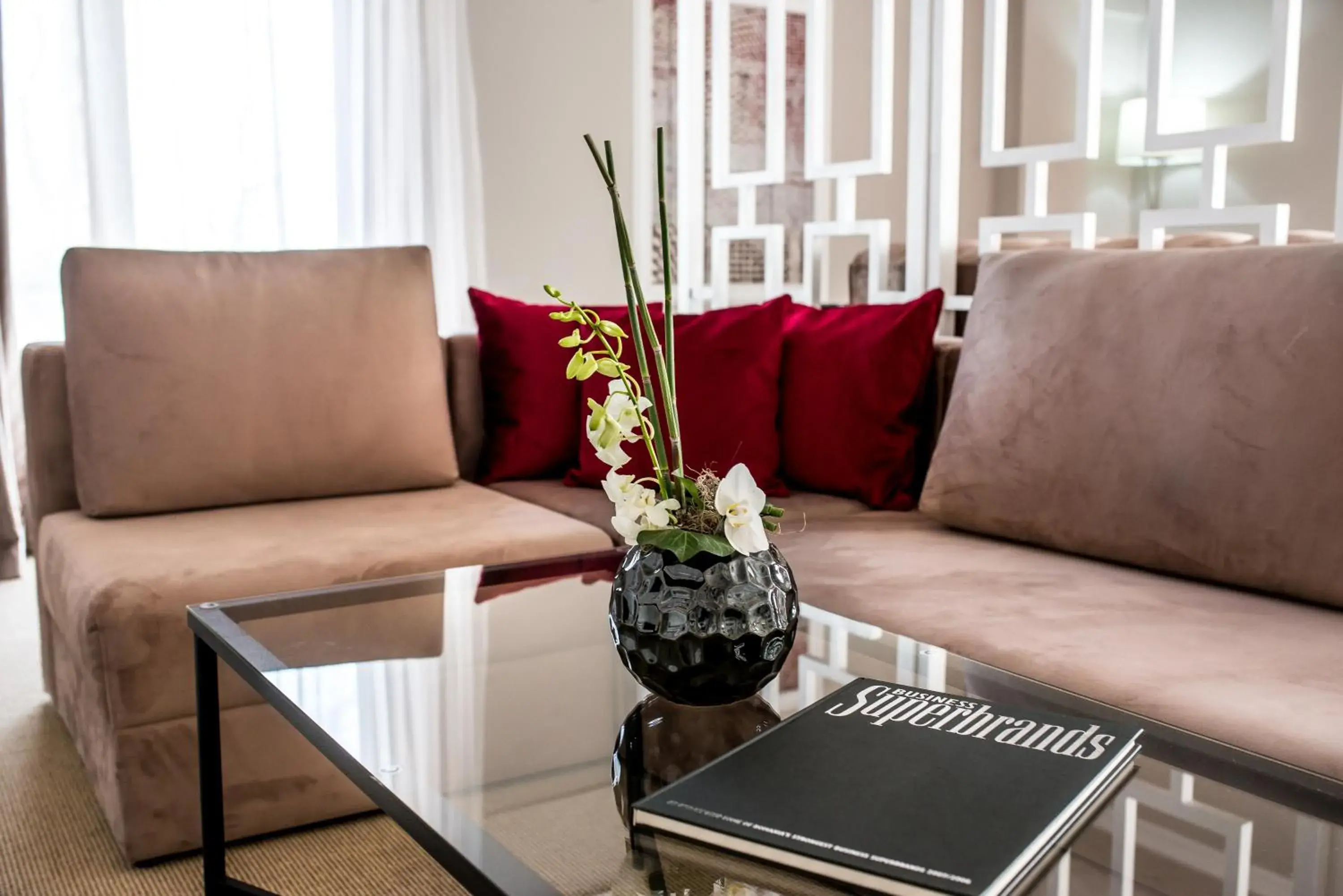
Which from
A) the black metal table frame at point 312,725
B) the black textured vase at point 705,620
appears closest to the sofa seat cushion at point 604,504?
the black metal table frame at point 312,725

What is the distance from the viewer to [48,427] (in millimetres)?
2197

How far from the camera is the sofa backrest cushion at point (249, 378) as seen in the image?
2.14 meters

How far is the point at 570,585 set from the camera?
159 centimetres

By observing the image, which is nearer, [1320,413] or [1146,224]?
[1320,413]

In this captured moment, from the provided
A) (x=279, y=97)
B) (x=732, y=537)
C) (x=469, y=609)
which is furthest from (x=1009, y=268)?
(x=279, y=97)

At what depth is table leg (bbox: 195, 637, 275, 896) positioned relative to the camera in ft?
4.78

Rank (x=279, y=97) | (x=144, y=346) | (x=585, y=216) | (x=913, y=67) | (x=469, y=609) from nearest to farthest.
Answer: (x=469, y=609)
(x=144, y=346)
(x=913, y=67)
(x=279, y=97)
(x=585, y=216)

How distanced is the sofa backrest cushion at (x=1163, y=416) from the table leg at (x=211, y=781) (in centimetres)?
116

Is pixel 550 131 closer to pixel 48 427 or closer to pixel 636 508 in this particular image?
pixel 48 427

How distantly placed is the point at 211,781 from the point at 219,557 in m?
0.42

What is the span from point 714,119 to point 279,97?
1.74 meters

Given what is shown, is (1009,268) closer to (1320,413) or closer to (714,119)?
(1320,413)

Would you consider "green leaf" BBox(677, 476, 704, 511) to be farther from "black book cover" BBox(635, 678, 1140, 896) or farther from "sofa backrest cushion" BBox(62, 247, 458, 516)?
"sofa backrest cushion" BBox(62, 247, 458, 516)

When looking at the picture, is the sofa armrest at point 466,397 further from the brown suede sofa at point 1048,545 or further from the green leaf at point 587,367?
the green leaf at point 587,367
